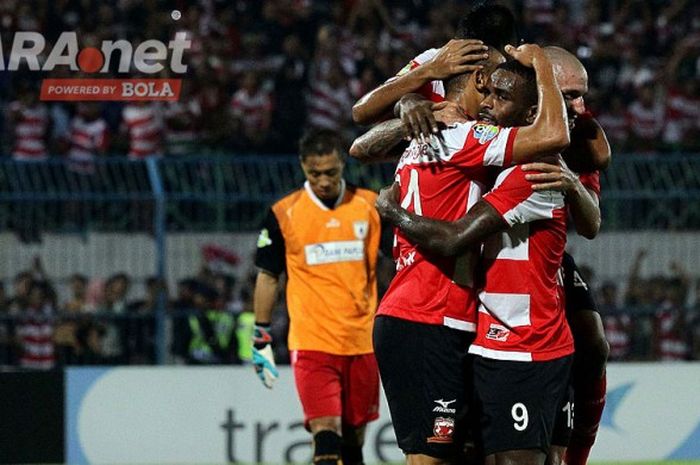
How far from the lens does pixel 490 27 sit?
558 cm

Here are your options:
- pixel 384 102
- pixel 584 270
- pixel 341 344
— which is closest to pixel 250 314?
pixel 584 270

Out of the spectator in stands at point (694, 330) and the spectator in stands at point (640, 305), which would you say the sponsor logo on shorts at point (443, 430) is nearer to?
the spectator in stands at point (640, 305)

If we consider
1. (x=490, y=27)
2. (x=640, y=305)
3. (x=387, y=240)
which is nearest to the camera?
(x=490, y=27)

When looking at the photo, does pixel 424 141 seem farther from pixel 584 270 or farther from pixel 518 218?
pixel 584 270

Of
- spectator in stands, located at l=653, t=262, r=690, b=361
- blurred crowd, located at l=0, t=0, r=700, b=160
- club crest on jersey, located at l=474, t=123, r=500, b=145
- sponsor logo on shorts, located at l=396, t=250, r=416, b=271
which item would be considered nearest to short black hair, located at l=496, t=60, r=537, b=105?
club crest on jersey, located at l=474, t=123, r=500, b=145

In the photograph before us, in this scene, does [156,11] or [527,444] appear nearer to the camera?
[527,444]

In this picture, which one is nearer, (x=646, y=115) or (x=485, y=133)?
(x=485, y=133)

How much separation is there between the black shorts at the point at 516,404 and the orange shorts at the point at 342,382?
99.0 inches

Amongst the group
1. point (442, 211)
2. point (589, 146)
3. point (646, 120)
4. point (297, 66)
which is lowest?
point (442, 211)

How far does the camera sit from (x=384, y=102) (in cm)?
556

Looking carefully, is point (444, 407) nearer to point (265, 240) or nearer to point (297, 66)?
point (265, 240)

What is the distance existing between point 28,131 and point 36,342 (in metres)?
2.58

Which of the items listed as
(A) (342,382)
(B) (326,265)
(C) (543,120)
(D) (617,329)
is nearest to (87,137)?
(D) (617,329)

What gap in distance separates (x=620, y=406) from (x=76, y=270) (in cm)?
447
